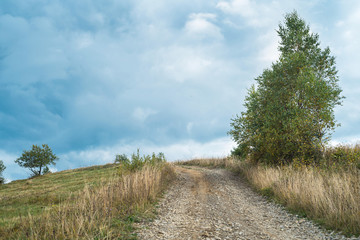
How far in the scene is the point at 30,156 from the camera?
54.1 m

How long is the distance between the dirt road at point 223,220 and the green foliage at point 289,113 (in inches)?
250

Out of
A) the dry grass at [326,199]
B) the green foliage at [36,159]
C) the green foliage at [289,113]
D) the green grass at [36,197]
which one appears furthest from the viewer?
the green foliage at [36,159]

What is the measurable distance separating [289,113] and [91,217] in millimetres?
17622

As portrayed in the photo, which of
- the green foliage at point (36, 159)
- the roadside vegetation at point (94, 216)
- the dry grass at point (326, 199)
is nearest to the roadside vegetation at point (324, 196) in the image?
the dry grass at point (326, 199)

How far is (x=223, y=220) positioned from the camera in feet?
31.2

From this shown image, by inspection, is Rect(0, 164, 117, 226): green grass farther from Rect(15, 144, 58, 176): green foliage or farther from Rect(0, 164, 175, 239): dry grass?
Rect(15, 144, 58, 176): green foliage

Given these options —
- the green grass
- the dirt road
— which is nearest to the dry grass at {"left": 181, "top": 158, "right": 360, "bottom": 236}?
the dirt road

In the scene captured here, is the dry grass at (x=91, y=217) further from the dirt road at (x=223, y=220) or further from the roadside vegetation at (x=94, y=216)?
the dirt road at (x=223, y=220)

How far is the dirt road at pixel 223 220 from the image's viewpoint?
25.2ft

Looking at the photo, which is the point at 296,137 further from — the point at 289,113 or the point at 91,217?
the point at 91,217

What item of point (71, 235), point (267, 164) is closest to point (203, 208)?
point (71, 235)

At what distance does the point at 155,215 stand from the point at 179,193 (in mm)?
5663

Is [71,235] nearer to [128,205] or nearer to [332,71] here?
[128,205]

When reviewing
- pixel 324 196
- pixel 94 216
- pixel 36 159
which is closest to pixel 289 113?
pixel 324 196
